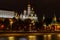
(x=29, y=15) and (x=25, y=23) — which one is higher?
(x=29, y=15)

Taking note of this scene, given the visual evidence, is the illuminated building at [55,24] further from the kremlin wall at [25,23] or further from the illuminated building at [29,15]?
the illuminated building at [29,15]

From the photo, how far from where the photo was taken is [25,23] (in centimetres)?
1308

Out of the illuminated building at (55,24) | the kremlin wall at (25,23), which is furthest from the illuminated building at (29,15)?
the illuminated building at (55,24)

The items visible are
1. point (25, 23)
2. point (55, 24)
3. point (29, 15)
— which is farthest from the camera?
point (55, 24)

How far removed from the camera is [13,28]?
468 inches

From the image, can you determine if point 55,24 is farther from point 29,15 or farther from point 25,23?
point 25,23

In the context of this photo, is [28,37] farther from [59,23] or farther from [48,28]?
[59,23]

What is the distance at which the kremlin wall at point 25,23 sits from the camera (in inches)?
479

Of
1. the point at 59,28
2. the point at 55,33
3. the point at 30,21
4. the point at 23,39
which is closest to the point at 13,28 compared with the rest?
the point at 23,39

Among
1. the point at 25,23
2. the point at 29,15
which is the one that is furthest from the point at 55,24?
the point at 25,23

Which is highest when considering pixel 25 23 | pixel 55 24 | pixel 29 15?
pixel 29 15

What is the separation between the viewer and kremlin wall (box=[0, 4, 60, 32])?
1216cm

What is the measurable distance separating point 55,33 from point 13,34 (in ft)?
11.5

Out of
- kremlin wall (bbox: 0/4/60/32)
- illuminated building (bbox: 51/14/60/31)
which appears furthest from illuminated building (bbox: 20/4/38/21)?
illuminated building (bbox: 51/14/60/31)
